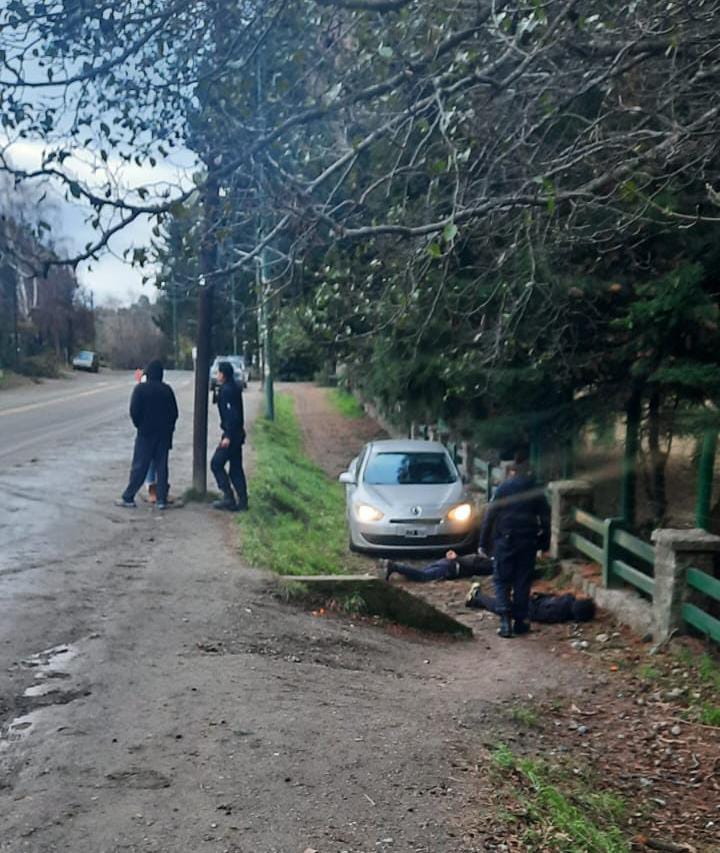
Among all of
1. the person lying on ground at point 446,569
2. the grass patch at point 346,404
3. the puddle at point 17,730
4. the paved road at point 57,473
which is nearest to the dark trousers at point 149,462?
the paved road at point 57,473

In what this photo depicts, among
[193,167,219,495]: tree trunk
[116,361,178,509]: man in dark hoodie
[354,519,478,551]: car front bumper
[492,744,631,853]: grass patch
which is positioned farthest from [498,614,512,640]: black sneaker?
[193,167,219,495]: tree trunk

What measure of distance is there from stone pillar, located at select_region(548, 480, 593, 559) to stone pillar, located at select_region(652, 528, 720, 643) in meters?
3.37

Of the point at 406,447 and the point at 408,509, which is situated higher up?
the point at 406,447

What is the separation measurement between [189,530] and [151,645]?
4.46 metres

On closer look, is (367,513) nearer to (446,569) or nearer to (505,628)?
(446,569)

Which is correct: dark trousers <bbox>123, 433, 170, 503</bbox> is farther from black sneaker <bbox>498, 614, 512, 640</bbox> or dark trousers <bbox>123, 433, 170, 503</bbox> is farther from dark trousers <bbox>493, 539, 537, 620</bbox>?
black sneaker <bbox>498, 614, 512, 640</bbox>

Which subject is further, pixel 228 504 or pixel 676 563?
pixel 228 504

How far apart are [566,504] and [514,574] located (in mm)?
2635

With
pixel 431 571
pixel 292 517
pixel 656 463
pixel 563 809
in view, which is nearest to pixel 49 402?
pixel 292 517

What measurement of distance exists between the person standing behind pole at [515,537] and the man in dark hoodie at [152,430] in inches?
180

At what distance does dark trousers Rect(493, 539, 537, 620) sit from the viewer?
925 cm

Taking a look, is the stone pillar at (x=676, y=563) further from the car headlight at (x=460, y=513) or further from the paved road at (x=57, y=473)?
the paved road at (x=57, y=473)

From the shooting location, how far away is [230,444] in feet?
39.8

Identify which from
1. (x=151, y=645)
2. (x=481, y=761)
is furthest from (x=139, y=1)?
(x=481, y=761)
